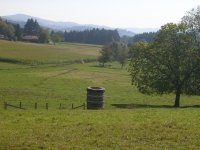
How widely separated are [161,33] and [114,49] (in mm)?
103810

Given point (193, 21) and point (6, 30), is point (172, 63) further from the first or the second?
point (6, 30)

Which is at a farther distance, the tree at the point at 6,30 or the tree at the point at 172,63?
the tree at the point at 6,30

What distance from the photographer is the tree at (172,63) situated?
146 feet

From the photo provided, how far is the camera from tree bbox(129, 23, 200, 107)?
146ft

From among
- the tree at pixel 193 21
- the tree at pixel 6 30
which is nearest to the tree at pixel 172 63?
the tree at pixel 193 21

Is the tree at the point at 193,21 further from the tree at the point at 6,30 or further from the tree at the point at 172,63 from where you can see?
the tree at the point at 6,30

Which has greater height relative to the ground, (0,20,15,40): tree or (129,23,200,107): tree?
(0,20,15,40): tree

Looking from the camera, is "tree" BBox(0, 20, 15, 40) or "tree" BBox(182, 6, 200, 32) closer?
"tree" BBox(182, 6, 200, 32)

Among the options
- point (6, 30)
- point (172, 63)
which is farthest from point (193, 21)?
point (6, 30)

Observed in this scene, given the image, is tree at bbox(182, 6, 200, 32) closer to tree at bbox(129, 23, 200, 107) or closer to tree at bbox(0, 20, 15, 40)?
tree at bbox(129, 23, 200, 107)

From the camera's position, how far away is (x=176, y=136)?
17.2m

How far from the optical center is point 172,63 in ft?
147

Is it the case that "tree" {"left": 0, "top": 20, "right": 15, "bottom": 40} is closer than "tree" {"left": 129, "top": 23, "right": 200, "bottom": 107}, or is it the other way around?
"tree" {"left": 129, "top": 23, "right": 200, "bottom": 107}

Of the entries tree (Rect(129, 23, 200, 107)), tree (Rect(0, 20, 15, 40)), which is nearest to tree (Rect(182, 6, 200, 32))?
tree (Rect(129, 23, 200, 107))
